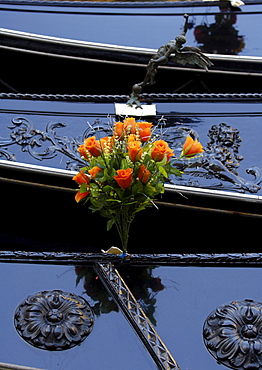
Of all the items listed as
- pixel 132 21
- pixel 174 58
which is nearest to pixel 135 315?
pixel 174 58

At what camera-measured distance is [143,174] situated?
1.61m

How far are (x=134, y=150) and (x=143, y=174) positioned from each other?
0.23 ft

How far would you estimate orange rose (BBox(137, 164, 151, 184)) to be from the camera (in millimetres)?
1604

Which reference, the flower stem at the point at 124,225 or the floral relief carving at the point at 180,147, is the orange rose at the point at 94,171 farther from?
the floral relief carving at the point at 180,147

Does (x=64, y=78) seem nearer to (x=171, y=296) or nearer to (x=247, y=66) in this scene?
(x=247, y=66)

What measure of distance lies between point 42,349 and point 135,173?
0.50 m

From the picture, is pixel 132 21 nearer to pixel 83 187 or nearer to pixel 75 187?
pixel 75 187

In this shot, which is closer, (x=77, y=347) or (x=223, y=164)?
(x=77, y=347)

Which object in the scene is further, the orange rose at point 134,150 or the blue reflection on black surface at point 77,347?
the orange rose at point 134,150

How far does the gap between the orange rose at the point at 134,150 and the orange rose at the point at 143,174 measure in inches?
1.0

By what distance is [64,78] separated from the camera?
286 centimetres

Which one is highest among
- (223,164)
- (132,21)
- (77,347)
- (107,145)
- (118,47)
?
(132,21)

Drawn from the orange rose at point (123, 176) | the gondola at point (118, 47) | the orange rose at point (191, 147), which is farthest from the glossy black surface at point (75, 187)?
the orange rose at point (123, 176)

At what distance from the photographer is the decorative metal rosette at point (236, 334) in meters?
1.30
